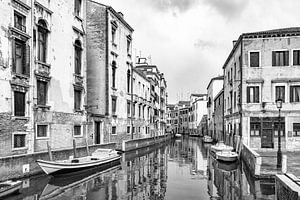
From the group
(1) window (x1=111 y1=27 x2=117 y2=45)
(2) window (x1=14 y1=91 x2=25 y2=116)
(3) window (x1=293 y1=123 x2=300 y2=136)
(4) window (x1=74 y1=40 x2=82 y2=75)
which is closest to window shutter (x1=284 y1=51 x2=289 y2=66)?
(3) window (x1=293 y1=123 x2=300 y2=136)

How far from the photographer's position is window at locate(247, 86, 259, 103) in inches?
993

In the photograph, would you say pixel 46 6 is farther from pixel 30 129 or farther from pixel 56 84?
pixel 30 129

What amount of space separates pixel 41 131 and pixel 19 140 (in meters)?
2.24

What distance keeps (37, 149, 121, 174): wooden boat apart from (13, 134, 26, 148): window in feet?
7.41

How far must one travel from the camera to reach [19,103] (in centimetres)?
1572

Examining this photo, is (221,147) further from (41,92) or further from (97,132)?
(41,92)

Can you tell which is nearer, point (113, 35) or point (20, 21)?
point (20, 21)

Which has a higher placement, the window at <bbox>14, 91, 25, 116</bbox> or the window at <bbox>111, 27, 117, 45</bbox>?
the window at <bbox>111, 27, 117, 45</bbox>

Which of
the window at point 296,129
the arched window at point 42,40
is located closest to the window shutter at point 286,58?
the window at point 296,129

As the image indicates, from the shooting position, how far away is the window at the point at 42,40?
18.2 metres

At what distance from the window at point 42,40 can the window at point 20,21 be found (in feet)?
5.74

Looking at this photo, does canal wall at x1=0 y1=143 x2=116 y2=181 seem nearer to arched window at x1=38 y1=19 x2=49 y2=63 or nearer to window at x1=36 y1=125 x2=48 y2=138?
window at x1=36 y1=125 x2=48 y2=138

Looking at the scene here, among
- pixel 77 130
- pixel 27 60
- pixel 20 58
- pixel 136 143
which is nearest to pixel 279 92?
pixel 136 143

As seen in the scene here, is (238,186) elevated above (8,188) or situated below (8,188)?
below
